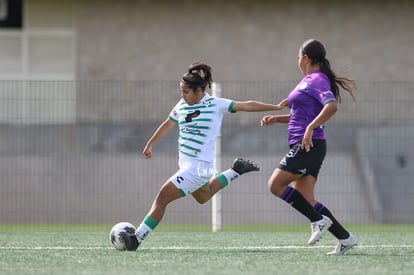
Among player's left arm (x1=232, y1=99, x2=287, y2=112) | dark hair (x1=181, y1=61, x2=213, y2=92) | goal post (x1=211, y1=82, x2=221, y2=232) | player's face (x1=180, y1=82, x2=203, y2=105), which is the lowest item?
goal post (x1=211, y1=82, x2=221, y2=232)

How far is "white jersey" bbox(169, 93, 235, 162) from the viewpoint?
11.3 meters

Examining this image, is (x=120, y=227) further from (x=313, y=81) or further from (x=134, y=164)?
(x=134, y=164)

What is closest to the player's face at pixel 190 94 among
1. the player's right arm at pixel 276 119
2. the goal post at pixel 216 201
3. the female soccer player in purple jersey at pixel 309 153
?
the player's right arm at pixel 276 119

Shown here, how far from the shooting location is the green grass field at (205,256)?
9078mm

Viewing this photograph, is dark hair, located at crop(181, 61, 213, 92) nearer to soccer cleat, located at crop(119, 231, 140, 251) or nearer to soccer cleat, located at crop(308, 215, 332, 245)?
soccer cleat, located at crop(119, 231, 140, 251)

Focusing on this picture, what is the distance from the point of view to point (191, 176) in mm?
11234

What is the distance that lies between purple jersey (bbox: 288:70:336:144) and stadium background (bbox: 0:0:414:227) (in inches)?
298

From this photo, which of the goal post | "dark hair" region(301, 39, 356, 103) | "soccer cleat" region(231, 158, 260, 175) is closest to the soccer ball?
"soccer cleat" region(231, 158, 260, 175)

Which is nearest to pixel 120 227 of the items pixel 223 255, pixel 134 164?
pixel 223 255

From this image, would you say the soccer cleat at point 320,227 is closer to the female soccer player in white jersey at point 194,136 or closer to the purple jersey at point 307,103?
the purple jersey at point 307,103

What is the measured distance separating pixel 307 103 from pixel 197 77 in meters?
1.29

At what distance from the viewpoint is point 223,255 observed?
10.6 meters

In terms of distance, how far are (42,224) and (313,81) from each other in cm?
970

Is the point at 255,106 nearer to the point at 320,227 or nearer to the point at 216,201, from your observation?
the point at 320,227
